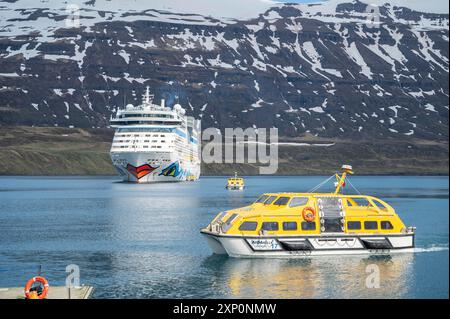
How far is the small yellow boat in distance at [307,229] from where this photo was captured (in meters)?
48.2

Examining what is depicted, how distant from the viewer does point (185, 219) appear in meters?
86.9

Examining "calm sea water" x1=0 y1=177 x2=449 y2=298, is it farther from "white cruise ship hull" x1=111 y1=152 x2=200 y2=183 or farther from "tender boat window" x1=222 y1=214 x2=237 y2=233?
"white cruise ship hull" x1=111 y1=152 x2=200 y2=183

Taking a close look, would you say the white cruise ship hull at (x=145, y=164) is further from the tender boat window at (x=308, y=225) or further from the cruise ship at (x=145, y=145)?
the tender boat window at (x=308, y=225)

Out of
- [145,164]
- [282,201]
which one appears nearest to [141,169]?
[145,164]

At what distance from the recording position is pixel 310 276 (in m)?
43.2

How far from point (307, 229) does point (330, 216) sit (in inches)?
73.3

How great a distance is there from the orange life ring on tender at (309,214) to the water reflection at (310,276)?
8.61 feet

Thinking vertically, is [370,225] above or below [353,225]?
above

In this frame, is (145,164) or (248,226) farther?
(145,164)

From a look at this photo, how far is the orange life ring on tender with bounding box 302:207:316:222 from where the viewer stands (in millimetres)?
48469

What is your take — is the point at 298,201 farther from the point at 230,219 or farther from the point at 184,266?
the point at 184,266

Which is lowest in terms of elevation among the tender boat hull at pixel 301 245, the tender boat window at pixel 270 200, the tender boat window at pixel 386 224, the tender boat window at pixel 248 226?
the tender boat hull at pixel 301 245

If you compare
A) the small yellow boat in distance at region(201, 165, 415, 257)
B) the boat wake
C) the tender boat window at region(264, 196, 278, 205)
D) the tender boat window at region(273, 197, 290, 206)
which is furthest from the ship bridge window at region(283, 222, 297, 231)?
the boat wake

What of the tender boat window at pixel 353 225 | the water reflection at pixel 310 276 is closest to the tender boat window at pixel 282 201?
the water reflection at pixel 310 276
